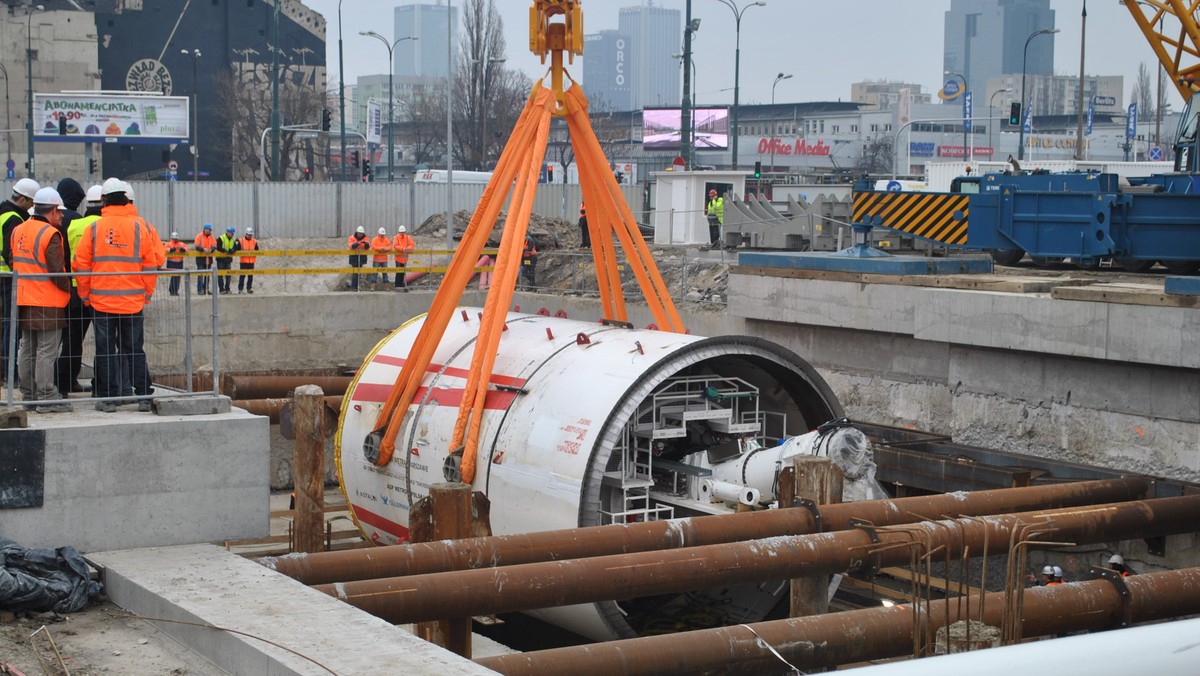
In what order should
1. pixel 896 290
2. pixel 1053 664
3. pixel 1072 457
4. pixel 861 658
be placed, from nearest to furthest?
pixel 1053 664 → pixel 861 658 → pixel 1072 457 → pixel 896 290

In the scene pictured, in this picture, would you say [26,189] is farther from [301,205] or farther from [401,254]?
[301,205]

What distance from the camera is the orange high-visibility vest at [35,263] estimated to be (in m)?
10.0

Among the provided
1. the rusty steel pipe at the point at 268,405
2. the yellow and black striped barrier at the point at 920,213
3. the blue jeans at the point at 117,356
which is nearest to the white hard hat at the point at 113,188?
the blue jeans at the point at 117,356

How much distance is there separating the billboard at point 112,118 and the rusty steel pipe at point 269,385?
134 feet

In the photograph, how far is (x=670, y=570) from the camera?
8.91 metres

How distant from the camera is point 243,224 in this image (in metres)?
42.1

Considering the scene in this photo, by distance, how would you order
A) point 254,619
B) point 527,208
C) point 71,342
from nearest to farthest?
point 254,619
point 71,342
point 527,208

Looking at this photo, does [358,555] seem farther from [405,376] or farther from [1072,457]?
[1072,457]

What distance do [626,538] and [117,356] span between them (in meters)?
4.06

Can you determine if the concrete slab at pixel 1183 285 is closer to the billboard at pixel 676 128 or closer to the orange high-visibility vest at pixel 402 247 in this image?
the orange high-visibility vest at pixel 402 247

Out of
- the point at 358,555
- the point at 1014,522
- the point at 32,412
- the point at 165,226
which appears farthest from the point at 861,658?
the point at 165,226

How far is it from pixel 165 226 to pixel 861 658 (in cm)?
3572

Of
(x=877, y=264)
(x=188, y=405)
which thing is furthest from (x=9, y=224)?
(x=877, y=264)

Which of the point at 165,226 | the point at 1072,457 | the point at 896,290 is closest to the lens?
the point at 1072,457
